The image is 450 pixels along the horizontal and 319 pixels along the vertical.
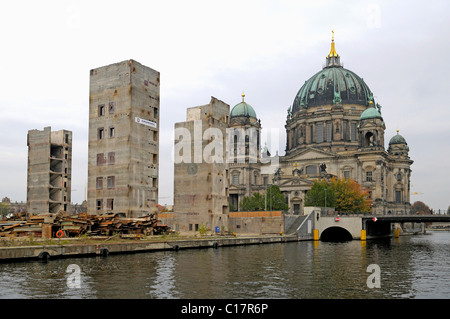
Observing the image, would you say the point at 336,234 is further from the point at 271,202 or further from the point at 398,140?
the point at 398,140

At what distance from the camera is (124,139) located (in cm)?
6347

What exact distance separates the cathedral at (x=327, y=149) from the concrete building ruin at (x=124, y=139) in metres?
68.1

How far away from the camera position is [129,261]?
138ft

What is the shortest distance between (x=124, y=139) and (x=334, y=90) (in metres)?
102

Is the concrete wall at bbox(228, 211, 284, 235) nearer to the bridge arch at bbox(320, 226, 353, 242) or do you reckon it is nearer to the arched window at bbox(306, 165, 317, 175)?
the bridge arch at bbox(320, 226, 353, 242)

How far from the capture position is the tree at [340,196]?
11456cm

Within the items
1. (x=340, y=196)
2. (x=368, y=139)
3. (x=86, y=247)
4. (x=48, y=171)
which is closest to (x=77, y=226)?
(x=86, y=247)

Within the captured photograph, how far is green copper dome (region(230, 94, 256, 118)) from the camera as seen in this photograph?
155125 millimetres

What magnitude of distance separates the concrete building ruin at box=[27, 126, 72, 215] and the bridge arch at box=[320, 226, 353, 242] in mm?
48905

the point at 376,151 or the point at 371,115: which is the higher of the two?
the point at 371,115
